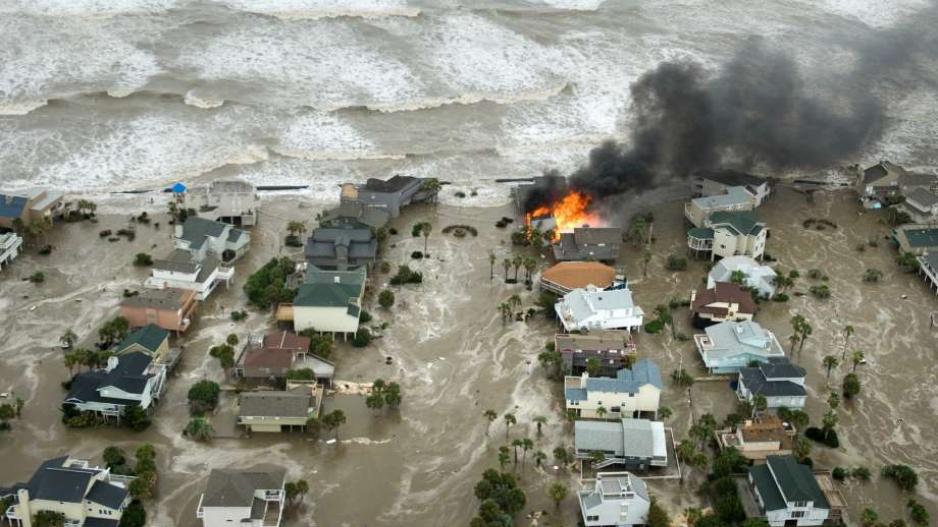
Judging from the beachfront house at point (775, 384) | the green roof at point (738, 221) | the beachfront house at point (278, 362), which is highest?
the green roof at point (738, 221)

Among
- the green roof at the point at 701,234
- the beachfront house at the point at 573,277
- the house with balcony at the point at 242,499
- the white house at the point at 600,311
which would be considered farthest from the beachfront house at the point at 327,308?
the green roof at the point at 701,234

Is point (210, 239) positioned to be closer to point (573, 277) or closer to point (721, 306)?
point (573, 277)

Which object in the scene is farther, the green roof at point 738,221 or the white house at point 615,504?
the green roof at point 738,221

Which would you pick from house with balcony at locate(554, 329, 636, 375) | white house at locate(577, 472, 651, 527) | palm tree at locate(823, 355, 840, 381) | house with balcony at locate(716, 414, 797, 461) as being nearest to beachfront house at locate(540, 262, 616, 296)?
house with balcony at locate(554, 329, 636, 375)

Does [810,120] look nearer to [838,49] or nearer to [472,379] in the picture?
[838,49]

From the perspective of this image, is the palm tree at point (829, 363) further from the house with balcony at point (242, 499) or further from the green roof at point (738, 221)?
the house with balcony at point (242, 499)

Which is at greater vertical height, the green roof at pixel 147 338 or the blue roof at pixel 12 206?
the green roof at pixel 147 338
